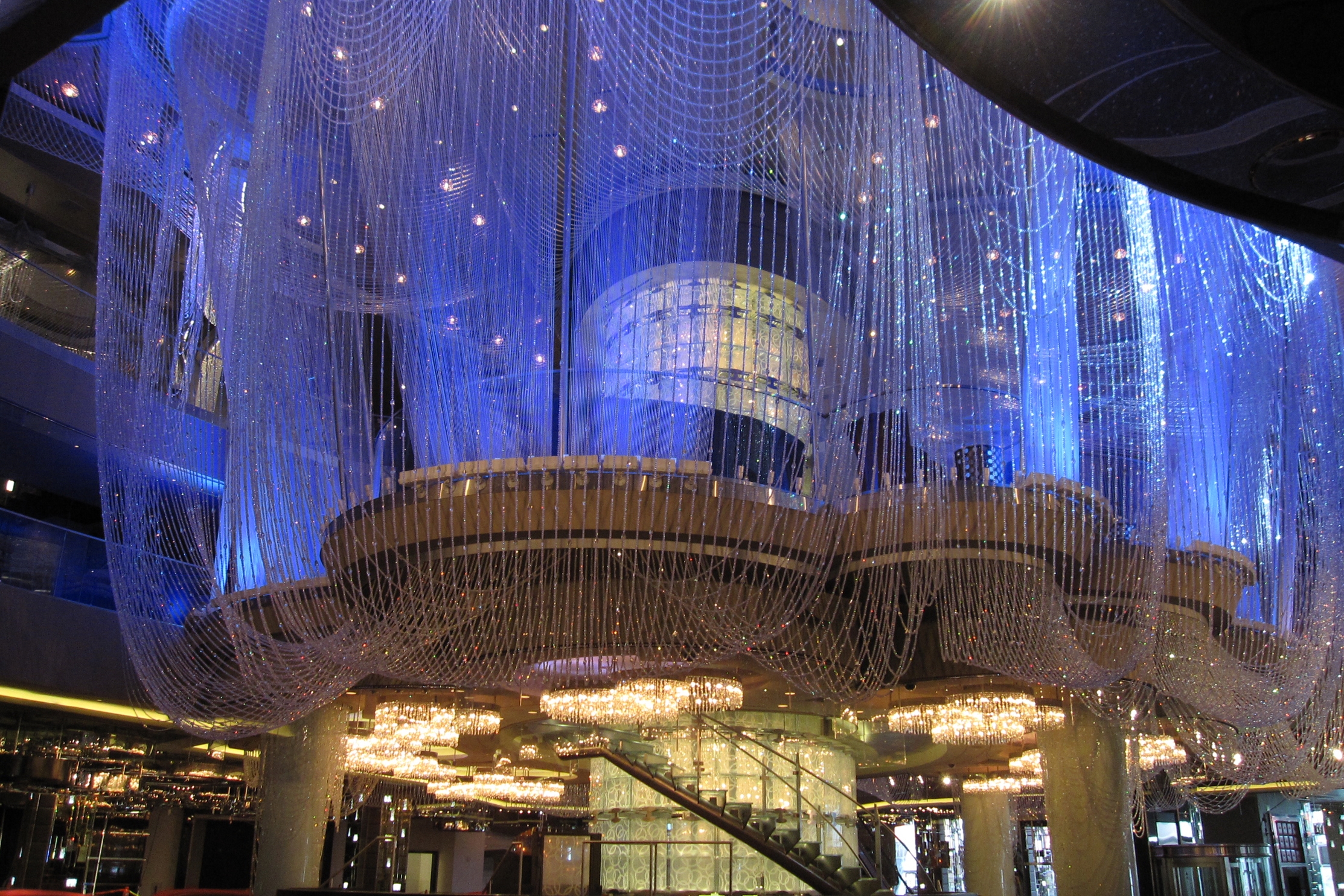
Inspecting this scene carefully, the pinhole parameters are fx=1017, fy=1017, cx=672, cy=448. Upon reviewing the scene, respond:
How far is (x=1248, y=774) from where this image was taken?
44.0ft

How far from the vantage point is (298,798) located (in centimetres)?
1365

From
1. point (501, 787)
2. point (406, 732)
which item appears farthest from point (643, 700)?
point (501, 787)

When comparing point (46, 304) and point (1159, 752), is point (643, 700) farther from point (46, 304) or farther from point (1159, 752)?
point (1159, 752)

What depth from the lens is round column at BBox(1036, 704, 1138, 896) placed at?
13.0 m

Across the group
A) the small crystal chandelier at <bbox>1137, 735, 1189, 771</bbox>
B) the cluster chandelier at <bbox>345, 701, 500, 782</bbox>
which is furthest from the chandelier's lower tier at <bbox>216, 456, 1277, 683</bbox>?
the small crystal chandelier at <bbox>1137, 735, 1189, 771</bbox>

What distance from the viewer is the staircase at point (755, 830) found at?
1272 centimetres

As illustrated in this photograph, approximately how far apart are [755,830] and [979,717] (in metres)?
3.30

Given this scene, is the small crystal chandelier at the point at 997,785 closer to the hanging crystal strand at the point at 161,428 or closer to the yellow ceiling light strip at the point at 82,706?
the yellow ceiling light strip at the point at 82,706

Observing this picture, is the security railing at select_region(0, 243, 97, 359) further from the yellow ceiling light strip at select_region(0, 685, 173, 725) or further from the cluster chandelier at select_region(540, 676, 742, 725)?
the cluster chandelier at select_region(540, 676, 742, 725)

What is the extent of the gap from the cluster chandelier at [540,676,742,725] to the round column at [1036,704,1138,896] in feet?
16.1

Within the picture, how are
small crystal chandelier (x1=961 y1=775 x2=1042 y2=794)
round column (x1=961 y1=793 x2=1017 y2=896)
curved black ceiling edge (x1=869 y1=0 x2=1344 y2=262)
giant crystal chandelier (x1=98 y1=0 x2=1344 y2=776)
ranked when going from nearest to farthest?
curved black ceiling edge (x1=869 y1=0 x2=1344 y2=262)
giant crystal chandelier (x1=98 y1=0 x2=1344 y2=776)
round column (x1=961 y1=793 x2=1017 y2=896)
small crystal chandelier (x1=961 y1=775 x2=1042 y2=794)

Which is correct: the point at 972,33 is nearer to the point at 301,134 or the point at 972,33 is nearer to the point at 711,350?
the point at 711,350

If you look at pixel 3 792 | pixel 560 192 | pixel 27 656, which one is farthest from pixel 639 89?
pixel 3 792

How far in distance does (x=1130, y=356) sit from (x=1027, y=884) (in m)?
22.2
